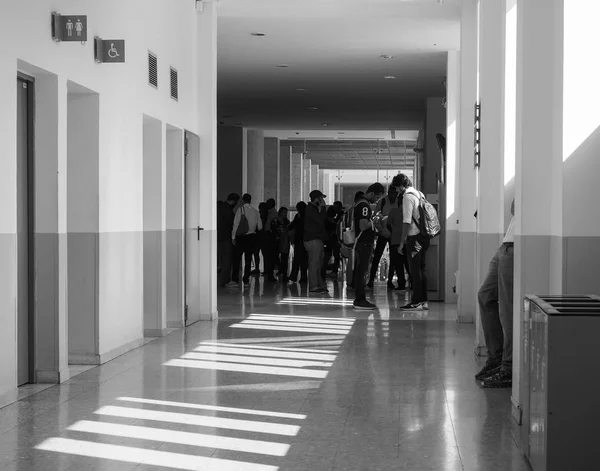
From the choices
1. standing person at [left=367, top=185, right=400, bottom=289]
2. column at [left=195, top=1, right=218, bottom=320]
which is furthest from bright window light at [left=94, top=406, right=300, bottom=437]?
standing person at [left=367, top=185, right=400, bottom=289]

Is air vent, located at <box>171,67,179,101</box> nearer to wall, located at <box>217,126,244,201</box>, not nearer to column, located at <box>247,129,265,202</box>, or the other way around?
wall, located at <box>217,126,244,201</box>

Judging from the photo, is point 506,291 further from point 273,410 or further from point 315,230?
point 315,230

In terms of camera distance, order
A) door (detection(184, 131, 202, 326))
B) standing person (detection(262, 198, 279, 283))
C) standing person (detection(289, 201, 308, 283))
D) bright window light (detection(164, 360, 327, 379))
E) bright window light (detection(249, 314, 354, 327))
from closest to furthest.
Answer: bright window light (detection(164, 360, 327, 379)) < bright window light (detection(249, 314, 354, 327)) < door (detection(184, 131, 202, 326)) < standing person (detection(289, 201, 308, 283)) < standing person (detection(262, 198, 279, 283))

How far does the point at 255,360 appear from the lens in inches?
316

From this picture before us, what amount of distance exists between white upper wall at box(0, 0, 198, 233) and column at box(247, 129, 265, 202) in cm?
1372

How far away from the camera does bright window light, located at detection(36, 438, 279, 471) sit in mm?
4539

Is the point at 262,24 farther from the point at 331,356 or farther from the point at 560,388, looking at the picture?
the point at 560,388

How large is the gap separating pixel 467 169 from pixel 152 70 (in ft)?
13.3

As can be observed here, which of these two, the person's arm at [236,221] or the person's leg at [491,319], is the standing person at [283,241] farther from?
the person's leg at [491,319]

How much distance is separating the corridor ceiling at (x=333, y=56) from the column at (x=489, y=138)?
2411mm

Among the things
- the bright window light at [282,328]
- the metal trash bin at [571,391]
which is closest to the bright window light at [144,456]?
the metal trash bin at [571,391]

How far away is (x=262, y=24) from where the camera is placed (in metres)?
11.8

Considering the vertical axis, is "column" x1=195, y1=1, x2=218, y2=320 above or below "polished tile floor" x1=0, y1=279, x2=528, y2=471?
above

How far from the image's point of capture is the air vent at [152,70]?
9.32 meters
